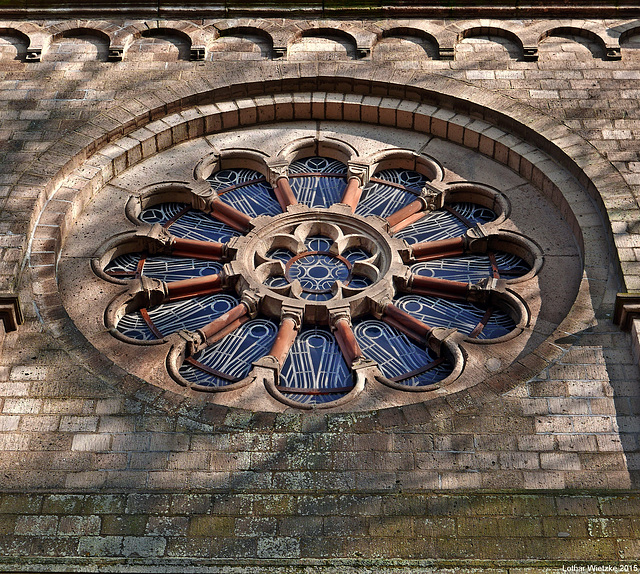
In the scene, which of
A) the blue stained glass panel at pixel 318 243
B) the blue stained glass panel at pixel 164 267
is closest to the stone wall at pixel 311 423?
the blue stained glass panel at pixel 164 267

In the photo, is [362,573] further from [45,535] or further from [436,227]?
[436,227]

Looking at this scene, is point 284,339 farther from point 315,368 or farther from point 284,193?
point 284,193

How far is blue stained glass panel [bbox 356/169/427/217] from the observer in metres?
14.9

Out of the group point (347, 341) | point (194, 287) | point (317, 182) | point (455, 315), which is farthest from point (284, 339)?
point (317, 182)

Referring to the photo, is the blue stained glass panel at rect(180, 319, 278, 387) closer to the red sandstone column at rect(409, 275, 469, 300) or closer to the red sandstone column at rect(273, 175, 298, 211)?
the red sandstone column at rect(409, 275, 469, 300)

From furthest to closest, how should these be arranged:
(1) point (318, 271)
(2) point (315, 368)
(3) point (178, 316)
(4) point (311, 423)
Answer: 1. (1) point (318, 271)
2. (3) point (178, 316)
3. (2) point (315, 368)
4. (4) point (311, 423)

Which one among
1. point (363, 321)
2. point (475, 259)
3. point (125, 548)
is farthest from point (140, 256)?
point (125, 548)

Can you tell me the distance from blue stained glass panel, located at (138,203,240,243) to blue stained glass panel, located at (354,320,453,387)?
2478mm

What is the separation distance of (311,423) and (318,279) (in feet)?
9.99

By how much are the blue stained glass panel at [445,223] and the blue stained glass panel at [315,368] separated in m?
2.20

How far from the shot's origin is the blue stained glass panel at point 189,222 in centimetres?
1456

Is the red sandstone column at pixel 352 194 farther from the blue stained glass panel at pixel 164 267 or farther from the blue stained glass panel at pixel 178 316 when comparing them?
the blue stained glass panel at pixel 178 316

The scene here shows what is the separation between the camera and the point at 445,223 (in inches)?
581

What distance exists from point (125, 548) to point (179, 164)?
660cm
